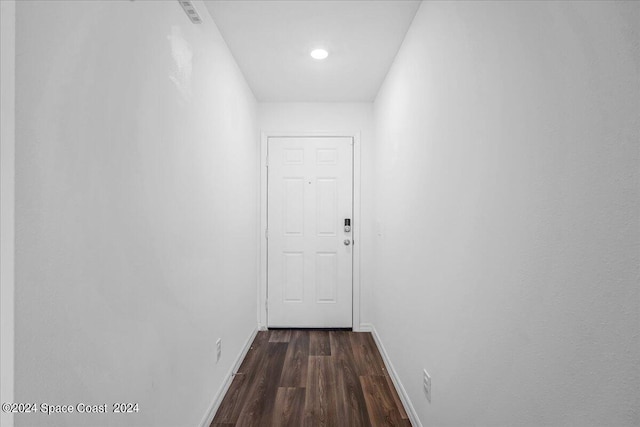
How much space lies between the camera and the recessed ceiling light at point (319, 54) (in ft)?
8.04

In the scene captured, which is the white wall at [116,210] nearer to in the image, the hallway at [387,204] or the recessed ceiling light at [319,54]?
the hallway at [387,204]

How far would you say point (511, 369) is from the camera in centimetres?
102

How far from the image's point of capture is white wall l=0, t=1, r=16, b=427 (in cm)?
70

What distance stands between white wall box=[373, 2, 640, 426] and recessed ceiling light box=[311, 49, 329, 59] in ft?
2.76

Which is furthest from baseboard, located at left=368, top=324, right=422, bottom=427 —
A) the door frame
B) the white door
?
the white door

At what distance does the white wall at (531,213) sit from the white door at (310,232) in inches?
69.2

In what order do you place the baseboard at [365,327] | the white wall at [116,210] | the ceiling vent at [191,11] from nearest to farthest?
1. the white wall at [116,210]
2. the ceiling vent at [191,11]
3. the baseboard at [365,327]

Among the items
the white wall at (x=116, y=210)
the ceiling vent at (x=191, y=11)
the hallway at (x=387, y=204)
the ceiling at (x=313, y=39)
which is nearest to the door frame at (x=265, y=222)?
the ceiling at (x=313, y=39)

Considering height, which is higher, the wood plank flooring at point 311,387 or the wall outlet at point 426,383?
the wall outlet at point 426,383

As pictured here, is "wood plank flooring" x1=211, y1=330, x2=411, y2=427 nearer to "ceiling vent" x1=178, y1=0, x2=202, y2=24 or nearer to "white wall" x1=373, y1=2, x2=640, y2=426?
"white wall" x1=373, y1=2, x2=640, y2=426

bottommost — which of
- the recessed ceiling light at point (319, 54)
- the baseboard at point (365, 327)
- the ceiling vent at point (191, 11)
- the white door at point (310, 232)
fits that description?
the baseboard at point (365, 327)

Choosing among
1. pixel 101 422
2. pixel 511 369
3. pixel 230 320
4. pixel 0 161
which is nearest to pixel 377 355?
pixel 230 320

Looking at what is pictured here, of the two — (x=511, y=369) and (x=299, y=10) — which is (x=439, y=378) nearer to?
(x=511, y=369)

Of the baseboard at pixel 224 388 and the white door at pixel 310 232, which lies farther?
the white door at pixel 310 232
